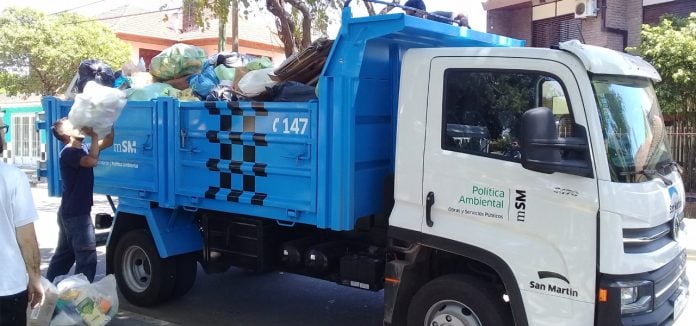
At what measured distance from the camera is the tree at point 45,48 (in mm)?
21781

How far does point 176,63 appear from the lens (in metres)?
6.11

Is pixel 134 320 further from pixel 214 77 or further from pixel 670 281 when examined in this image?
pixel 670 281

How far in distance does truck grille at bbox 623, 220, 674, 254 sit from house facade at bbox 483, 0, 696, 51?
42.8 feet

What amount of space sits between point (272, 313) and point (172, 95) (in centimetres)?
218

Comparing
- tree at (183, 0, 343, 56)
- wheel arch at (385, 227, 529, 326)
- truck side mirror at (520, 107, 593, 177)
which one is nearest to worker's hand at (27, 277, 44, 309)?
wheel arch at (385, 227, 529, 326)

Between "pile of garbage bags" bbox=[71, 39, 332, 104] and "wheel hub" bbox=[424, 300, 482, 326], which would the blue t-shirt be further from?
"wheel hub" bbox=[424, 300, 482, 326]

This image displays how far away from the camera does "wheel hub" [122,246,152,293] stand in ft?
19.2

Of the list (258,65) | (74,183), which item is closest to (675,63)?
(258,65)

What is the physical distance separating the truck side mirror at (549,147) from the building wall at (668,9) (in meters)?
13.6

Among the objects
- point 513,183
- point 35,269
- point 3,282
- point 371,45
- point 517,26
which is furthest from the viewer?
point 517,26

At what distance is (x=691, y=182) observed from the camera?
41.4 ft

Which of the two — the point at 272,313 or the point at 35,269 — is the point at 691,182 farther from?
the point at 35,269

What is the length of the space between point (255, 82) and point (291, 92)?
455 mm

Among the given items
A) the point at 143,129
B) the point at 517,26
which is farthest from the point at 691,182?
the point at 143,129
